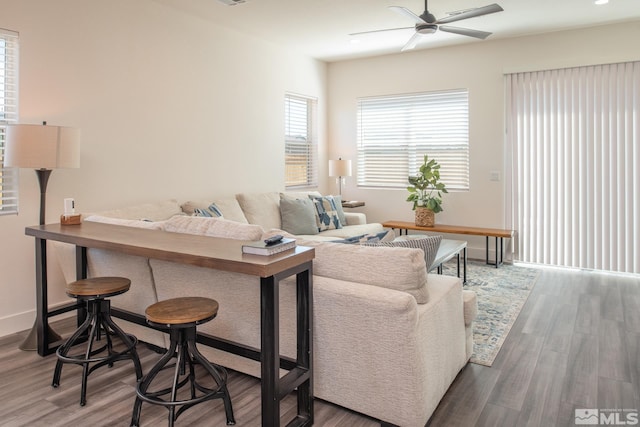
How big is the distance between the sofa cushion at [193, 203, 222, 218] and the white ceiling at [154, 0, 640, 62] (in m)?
1.92

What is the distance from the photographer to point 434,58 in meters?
6.07

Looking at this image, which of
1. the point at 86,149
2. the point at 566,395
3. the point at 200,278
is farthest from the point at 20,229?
→ the point at 566,395

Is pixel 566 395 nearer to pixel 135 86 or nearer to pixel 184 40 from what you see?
pixel 135 86

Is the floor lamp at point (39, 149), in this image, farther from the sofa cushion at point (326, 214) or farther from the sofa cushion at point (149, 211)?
the sofa cushion at point (326, 214)

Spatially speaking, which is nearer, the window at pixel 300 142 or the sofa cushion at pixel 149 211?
the sofa cushion at pixel 149 211

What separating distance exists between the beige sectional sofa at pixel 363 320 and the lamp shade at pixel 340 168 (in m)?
3.78

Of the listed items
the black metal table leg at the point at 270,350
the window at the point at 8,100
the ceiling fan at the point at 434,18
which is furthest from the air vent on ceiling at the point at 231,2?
the black metal table leg at the point at 270,350

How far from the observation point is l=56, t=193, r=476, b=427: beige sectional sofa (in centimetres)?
203

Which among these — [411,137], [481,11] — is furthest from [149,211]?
[411,137]

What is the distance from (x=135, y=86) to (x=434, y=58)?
3.84m

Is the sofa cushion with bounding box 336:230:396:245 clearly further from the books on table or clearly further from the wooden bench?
the wooden bench

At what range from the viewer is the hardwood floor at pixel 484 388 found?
224cm

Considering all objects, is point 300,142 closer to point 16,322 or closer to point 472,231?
point 472,231

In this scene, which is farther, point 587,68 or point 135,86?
point 587,68
